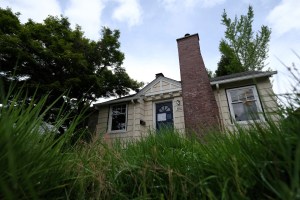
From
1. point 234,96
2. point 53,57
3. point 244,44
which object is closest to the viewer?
point 234,96

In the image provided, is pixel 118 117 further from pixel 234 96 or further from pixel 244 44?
→ pixel 244 44

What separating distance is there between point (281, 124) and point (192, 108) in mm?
7887

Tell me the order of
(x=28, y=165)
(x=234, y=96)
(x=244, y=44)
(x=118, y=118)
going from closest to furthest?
1. (x=28, y=165)
2. (x=234, y=96)
3. (x=118, y=118)
4. (x=244, y=44)

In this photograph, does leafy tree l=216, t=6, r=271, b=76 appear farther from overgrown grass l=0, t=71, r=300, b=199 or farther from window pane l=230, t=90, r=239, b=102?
overgrown grass l=0, t=71, r=300, b=199

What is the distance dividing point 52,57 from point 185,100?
21.9ft

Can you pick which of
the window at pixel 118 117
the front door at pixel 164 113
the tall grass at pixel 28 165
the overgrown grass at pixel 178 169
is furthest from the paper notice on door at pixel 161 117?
the tall grass at pixel 28 165

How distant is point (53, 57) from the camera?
966cm

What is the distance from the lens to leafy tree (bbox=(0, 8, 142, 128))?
359 inches

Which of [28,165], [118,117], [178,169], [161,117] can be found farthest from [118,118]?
[28,165]

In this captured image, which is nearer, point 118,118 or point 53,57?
point 53,57

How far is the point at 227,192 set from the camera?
0.78m

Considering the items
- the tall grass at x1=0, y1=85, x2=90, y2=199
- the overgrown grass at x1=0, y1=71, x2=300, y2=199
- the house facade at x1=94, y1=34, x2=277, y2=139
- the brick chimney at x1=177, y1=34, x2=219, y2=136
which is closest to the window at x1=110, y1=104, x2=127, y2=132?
the house facade at x1=94, y1=34, x2=277, y2=139

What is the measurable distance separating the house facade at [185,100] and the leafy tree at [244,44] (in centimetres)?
776

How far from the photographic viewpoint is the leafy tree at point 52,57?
9117 mm
